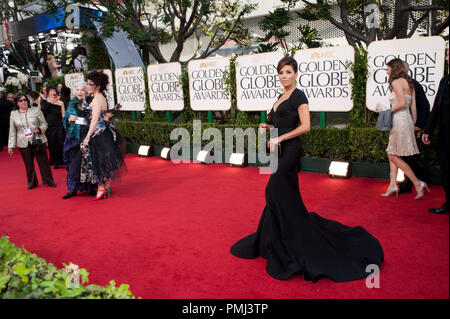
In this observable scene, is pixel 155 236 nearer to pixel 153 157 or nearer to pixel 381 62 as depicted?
pixel 381 62

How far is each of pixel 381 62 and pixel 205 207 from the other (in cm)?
374

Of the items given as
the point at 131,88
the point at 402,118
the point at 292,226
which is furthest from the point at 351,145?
the point at 131,88

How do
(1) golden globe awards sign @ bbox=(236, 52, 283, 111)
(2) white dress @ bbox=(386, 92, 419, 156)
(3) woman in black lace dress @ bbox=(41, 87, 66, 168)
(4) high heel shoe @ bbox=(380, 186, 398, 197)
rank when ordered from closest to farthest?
1. (2) white dress @ bbox=(386, 92, 419, 156)
2. (4) high heel shoe @ bbox=(380, 186, 398, 197)
3. (1) golden globe awards sign @ bbox=(236, 52, 283, 111)
4. (3) woman in black lace dress @ bbox=(41, 87, 66, 168)

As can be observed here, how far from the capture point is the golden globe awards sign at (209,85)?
27.5ft

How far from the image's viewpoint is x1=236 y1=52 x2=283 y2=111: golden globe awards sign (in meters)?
7.47

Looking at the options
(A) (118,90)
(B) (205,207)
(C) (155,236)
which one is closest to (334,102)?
(B) (205,207)

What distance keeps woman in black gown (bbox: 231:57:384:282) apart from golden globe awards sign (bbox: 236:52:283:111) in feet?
13.1

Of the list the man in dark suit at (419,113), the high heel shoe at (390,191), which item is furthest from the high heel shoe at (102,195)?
the man in dark suit at (419,113)

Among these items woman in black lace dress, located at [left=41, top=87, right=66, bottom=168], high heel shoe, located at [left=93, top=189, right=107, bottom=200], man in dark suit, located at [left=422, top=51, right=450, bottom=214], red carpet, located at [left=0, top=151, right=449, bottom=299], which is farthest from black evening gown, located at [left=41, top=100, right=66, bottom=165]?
man in dark suit, located at [left=422, top=51, right=450, bottom=214]

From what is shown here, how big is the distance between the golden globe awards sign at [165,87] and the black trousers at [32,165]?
11.2ft

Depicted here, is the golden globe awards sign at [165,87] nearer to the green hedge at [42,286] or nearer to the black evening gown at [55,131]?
the black evening gown at [55,131]

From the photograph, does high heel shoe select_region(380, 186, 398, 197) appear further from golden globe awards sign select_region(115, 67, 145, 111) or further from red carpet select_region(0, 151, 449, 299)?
golden globe awards sign select_region(115, 67, 145, 111)

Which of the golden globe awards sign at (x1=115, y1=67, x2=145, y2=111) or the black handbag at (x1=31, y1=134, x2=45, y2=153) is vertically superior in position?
the golden globe awards sign at (x1=115, y1=67, x2=145, y2=111)

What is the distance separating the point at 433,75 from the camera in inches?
225
